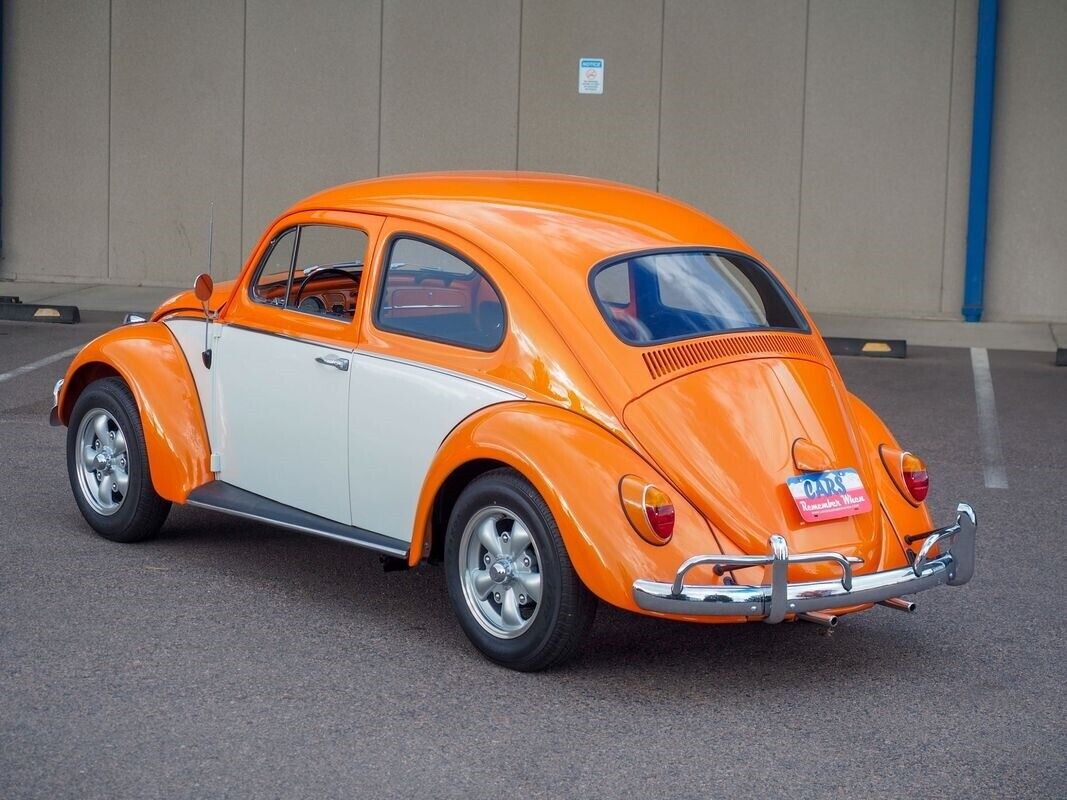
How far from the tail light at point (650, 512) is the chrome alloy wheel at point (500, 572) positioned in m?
0.40

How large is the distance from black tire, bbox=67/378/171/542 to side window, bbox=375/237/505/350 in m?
1.37

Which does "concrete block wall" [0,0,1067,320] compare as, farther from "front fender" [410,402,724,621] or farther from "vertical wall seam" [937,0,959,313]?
"front fender" [410,402,724,621]

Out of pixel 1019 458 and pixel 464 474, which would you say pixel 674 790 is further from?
pixel 1019 458

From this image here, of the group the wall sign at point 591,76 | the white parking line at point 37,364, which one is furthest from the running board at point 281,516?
the wall sign at point 591,76

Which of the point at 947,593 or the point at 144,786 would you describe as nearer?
the point at 144,786

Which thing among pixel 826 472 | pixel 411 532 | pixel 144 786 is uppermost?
pixel 826 472

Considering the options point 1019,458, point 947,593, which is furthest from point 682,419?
point 1019,458

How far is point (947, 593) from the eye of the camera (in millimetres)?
6031

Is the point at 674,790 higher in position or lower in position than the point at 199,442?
lower

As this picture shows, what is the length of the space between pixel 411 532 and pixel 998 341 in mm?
9392

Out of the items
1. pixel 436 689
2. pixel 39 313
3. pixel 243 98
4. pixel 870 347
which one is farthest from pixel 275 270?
pixel 243 98

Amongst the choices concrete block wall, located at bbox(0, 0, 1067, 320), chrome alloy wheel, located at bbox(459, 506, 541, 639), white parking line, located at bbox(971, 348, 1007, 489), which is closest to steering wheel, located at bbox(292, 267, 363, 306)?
chrome alloy wheel, located at bbox(459, 506, 541, 639)

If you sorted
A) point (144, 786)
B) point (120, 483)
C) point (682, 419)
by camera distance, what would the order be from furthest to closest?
point (120, 483)
point (682, 419)
point (144, 786)

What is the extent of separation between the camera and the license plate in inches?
191
